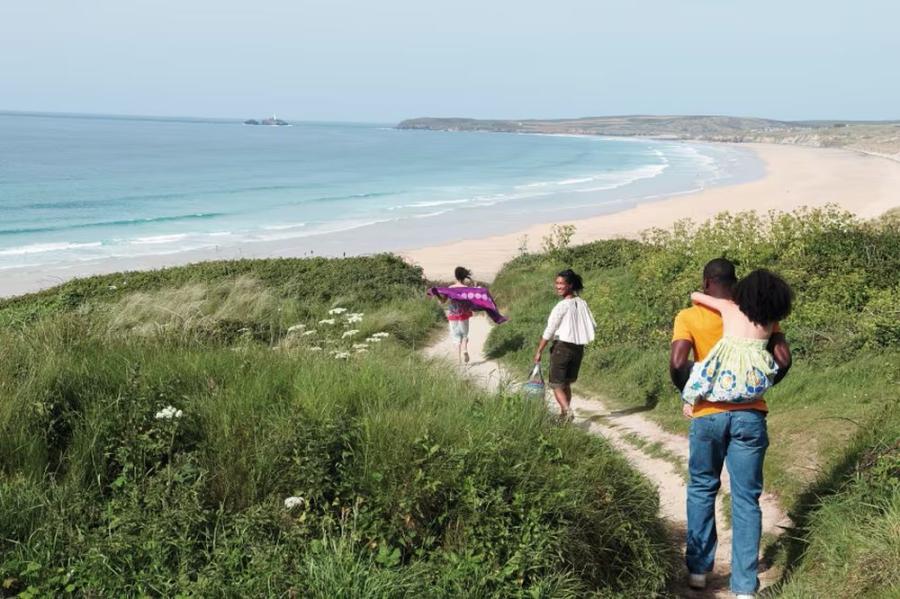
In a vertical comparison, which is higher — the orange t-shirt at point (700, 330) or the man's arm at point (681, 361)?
the orange t-shirt at point (700, 330)

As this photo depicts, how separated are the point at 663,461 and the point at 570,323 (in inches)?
60.9

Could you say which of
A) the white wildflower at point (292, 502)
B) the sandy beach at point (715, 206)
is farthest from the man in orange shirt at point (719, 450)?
the sandy beach at point (715, 206)

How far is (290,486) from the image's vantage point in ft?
14.1

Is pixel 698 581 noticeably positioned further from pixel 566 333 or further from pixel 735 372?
pixel 566 333

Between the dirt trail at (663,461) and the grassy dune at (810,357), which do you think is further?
the dirt trail at (663,461)

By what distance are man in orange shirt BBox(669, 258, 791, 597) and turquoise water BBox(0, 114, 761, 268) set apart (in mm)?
26491

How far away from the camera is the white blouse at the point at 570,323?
Answer: 7.75 m

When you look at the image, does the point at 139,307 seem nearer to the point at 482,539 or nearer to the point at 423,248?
the point at 482,539

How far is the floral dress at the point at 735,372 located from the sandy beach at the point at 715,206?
17715 millimetres

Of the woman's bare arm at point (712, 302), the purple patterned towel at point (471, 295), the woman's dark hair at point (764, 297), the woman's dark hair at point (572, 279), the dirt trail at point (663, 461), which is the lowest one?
the dirt trail at point (663, 461)

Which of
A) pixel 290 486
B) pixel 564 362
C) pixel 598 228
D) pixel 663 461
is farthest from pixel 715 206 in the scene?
pixel 290 486

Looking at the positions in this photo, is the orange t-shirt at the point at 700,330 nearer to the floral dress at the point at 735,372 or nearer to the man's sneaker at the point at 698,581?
the floral dress at the point at 735,372

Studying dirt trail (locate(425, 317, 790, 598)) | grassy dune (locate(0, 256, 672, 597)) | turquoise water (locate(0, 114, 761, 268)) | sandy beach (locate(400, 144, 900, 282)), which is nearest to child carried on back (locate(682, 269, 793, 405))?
grassy dune (locate(0, 256, 672, 597))

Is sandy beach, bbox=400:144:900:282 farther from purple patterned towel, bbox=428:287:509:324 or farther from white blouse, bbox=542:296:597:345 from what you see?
white blouse, bbox=542:296:597:345
